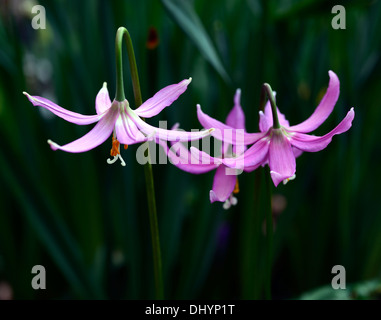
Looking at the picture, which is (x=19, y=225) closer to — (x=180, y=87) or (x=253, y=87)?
(x=253, y=87)

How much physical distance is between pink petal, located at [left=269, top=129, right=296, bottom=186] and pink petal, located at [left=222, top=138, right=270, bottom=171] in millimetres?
11

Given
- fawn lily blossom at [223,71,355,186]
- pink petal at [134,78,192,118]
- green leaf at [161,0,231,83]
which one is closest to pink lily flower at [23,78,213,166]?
pink petal at [134,78,192,118]

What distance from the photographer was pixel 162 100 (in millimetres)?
670

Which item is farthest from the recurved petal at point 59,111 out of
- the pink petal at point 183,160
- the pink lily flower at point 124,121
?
the pink petal at point 183,160

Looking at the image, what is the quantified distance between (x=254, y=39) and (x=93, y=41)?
→ 50cm

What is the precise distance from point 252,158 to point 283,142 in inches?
2.4

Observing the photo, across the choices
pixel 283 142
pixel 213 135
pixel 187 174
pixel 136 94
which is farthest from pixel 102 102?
pixel 187 174

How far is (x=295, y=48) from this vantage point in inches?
50.6

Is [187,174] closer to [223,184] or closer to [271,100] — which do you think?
[223,184]

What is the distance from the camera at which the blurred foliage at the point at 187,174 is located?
3.71 ft

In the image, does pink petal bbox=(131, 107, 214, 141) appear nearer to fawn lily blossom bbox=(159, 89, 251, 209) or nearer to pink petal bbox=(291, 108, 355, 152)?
fawn lily blossom bbox=(159, 89, 251, 209)

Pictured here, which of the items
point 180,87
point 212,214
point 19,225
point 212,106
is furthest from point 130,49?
point 19,225

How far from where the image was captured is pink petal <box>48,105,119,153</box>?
2.10 feet
